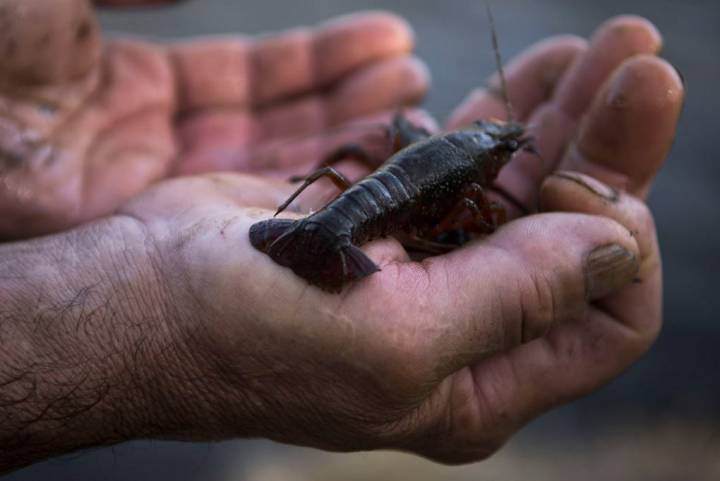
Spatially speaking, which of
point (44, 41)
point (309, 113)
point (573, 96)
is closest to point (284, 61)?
point (309, 113)

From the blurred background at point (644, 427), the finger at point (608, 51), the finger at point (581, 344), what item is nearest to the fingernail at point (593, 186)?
the finger at point (581, 344)

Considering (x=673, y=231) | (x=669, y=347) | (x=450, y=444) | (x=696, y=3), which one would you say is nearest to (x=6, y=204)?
(x=450, y=444)

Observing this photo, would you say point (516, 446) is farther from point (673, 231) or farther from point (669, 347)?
point (673, 231)

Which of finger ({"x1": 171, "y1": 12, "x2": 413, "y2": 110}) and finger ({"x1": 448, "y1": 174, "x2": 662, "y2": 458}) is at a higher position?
finger ({"x1": 171, "y1": 12, "x2": 413, "y2": 110})

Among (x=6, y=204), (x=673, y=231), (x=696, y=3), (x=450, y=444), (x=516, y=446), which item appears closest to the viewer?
(x=450, y=444)

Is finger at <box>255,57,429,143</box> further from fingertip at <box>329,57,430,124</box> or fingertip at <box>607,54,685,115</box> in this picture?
fingertip at <box>607,54,685,115</box>

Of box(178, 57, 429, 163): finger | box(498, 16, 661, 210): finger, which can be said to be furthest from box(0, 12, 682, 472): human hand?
box(178, 57, 429, 163): finger

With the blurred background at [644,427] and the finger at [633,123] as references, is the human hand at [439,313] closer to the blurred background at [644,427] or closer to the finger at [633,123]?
the finger at [633,123]

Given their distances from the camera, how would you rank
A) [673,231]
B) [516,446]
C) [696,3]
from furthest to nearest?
[696,3] < [673,231] < [516,446]
